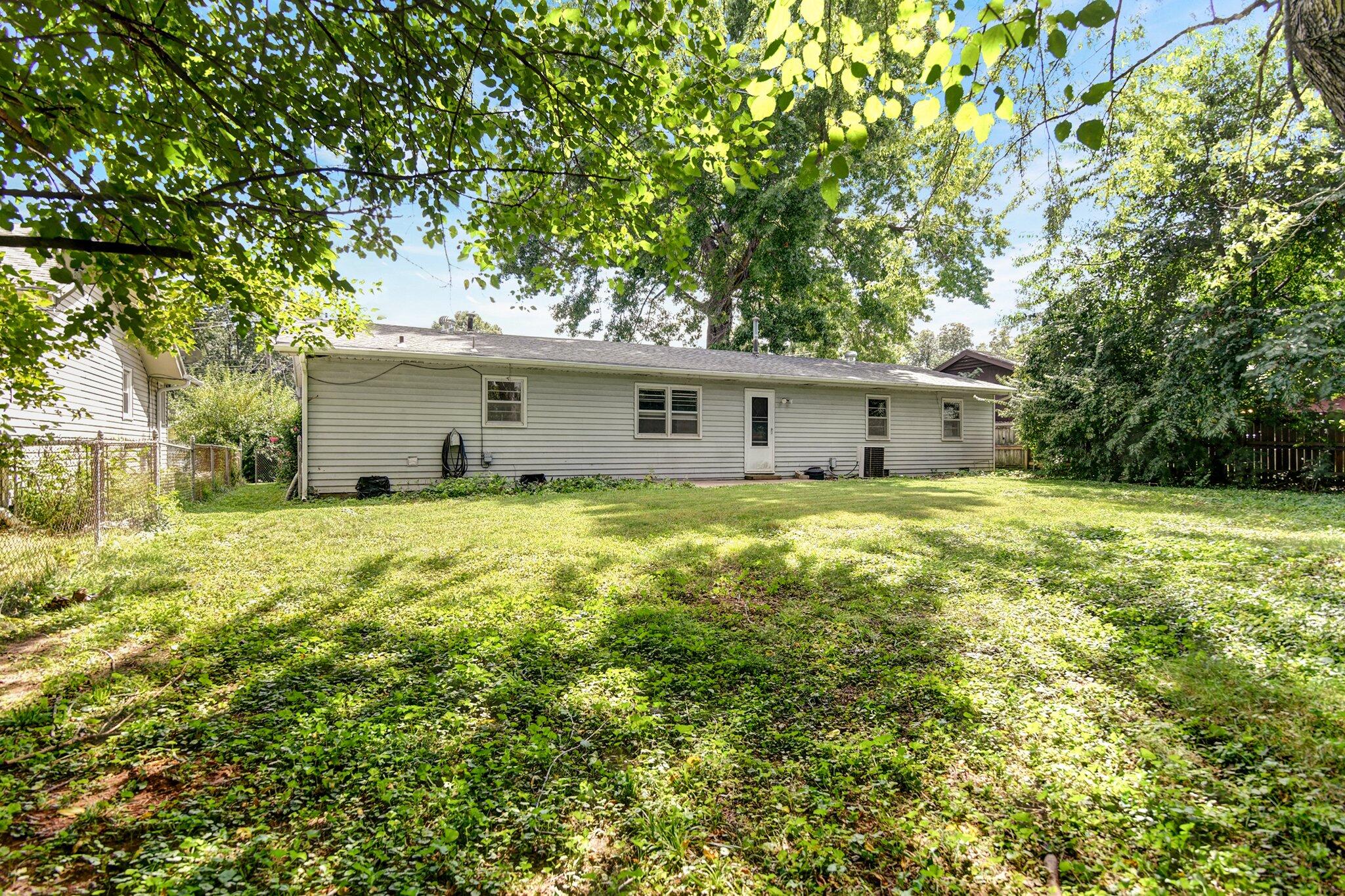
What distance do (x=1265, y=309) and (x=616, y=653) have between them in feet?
44.5

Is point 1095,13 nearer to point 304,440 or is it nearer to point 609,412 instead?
point 609,412

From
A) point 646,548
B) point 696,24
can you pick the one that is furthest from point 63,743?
point 696,24

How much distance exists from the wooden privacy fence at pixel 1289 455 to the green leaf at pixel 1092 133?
13496mm

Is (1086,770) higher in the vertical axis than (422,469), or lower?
lower

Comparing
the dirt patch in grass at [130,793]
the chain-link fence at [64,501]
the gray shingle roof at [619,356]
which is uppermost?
the gray shingle roof at [619,356]

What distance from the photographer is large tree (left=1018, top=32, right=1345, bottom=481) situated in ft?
30.6

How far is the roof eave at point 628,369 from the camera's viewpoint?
9719 mm

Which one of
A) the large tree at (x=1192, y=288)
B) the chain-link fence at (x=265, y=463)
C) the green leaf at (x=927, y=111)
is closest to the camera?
the green leaf at (x=927, y=111)

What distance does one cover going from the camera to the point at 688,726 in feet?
8.05

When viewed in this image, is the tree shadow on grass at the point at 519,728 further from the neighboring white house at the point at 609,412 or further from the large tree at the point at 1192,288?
the large tree at the point at 1192,288

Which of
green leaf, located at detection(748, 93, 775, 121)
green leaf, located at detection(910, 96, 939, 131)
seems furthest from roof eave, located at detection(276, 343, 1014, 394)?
green leaf, located at detection(910, 96, 939, 131)

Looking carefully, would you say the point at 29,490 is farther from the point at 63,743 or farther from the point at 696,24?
the point at 696,24

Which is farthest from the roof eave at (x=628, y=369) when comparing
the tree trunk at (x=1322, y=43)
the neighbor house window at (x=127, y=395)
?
the tree trunk at (x=1322, y=43)

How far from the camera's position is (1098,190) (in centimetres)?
1124
